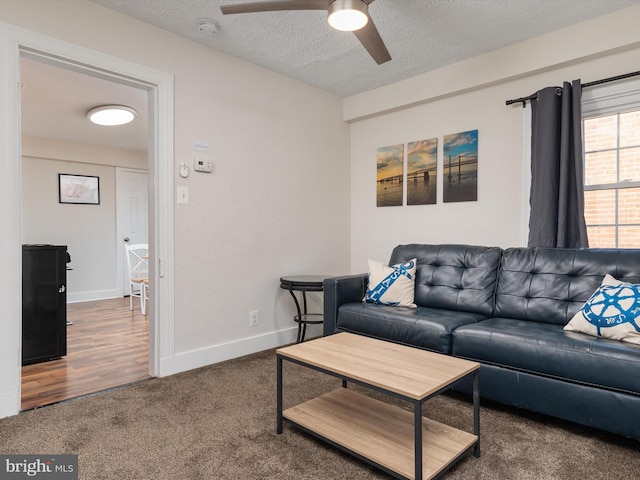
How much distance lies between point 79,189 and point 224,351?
440cm

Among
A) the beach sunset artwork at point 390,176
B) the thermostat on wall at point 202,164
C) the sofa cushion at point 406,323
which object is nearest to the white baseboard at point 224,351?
the sofa cushion at point 406,323

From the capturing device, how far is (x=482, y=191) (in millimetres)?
3375

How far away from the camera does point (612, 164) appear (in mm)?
2838

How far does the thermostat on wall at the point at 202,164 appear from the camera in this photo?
300 centimetres

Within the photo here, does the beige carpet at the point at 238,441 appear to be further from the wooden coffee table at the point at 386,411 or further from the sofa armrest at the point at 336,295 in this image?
the sofa armrest at the point at 336,295

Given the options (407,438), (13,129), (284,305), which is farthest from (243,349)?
(13,129)

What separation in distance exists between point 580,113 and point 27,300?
14.2ft

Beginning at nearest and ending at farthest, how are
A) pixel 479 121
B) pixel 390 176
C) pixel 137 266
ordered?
pixel 479 121, pixel 390 176, pixel 137 266

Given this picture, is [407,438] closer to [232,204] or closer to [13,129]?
[232,204]

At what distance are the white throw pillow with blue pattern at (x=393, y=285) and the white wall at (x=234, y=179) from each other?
0.94 metres

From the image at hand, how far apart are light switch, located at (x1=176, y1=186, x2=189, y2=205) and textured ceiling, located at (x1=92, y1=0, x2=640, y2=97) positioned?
3.65ft

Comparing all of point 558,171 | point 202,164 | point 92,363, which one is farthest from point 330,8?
point 92,363

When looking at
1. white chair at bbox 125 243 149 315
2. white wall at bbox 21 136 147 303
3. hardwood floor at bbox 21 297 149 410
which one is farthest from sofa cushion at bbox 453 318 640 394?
white wall at bbox 21 136 147 303

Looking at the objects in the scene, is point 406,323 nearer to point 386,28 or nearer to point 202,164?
point 202,164
